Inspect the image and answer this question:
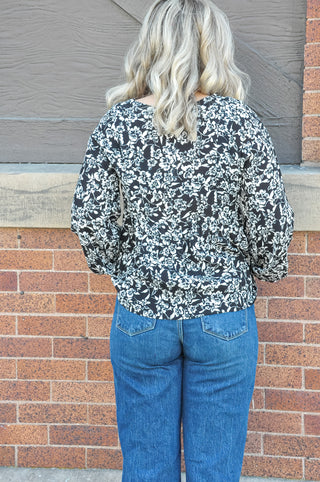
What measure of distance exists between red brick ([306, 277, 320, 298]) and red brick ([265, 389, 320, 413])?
0.51m

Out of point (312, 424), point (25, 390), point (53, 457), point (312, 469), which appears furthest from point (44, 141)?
point (312, 469)

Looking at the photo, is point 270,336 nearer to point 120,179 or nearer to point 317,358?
point 317,358

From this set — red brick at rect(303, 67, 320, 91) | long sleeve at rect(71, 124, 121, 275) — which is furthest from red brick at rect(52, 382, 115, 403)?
red brick at rect(303, 67, 320, 91)

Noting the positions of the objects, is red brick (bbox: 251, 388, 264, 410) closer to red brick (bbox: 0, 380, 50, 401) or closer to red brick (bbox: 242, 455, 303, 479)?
red brick (bbox: 242, 455, 303, 479)

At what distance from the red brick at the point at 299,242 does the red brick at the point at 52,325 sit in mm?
1134

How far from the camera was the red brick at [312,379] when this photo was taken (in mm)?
2855

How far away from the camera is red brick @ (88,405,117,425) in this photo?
302 centimetres

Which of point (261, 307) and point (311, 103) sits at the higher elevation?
point (311, 103)

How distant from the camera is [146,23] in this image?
1891 millimetres

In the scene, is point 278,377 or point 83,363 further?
point 83,363

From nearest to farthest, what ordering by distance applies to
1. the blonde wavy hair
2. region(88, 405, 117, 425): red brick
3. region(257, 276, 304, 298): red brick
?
the blonde wavy hair
region(257, 276, 304, 298): red brick
region(88, 405, 117, 425): red brick

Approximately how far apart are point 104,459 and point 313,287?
1.45 meters

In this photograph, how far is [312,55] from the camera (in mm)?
2730

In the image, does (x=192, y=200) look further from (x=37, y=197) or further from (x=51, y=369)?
(x=51, y=369)
